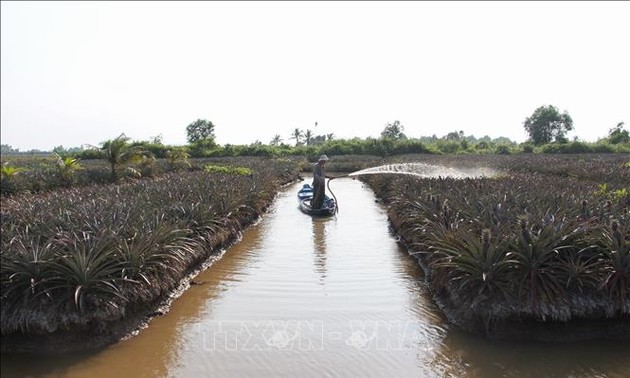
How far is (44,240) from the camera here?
24.7 ft

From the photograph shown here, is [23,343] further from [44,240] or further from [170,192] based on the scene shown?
[170,192]

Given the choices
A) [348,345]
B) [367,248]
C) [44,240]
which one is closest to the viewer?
[348,345]

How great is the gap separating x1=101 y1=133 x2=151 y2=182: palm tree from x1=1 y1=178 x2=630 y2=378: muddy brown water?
11994mm

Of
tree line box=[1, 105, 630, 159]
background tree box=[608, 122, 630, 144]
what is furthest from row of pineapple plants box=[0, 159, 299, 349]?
background tree box=[608, 122, 630, 144]

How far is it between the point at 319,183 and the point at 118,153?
8.89 meters

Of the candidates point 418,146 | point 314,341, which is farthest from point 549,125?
point 314,341

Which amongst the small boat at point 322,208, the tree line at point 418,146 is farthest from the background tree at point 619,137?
the small boat at point 322,208

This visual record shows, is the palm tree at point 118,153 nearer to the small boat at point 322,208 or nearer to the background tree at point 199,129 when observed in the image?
the small boat at point 322,208

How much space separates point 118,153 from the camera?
20.5m

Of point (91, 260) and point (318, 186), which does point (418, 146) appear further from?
point (91, 260)

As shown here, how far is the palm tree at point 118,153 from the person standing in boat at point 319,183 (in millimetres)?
8393

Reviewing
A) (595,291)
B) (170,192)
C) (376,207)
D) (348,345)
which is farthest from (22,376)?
(376,207)

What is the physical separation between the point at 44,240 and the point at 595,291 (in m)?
7.62

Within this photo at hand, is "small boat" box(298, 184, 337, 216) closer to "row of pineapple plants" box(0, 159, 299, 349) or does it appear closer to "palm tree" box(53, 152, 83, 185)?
"row of pineapple plants" box(0, 159, 299, 349)
